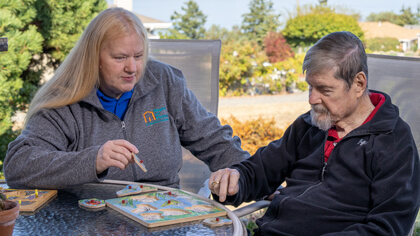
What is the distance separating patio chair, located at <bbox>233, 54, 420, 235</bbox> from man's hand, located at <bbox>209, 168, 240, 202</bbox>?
0.91m

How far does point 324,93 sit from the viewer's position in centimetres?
188

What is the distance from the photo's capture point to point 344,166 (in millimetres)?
1857

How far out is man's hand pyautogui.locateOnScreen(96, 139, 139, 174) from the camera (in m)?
1.83

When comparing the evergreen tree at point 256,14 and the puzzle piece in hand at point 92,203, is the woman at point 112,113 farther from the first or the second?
the evergreen tree at point 256,14

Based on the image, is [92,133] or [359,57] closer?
[359,57]

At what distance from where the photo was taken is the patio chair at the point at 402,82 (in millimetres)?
2311

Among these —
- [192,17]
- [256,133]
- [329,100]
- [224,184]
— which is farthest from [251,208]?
[192,17]

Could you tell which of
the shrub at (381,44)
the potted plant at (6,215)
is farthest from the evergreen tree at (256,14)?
the potted plant at (6,215)

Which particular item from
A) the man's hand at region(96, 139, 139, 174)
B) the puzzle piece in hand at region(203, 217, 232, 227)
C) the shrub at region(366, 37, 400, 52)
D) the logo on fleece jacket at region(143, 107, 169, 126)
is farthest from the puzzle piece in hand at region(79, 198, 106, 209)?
the shrub at region(366, 37, 400, 52)

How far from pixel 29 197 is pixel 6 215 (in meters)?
0.58

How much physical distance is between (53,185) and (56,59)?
173 inches

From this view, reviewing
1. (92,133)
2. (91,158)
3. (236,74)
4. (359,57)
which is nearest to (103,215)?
(91,158)

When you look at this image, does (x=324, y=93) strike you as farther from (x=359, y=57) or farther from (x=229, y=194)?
(x=229, y=194)

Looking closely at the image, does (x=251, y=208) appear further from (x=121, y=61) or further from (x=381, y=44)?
(x=381, y=44)
